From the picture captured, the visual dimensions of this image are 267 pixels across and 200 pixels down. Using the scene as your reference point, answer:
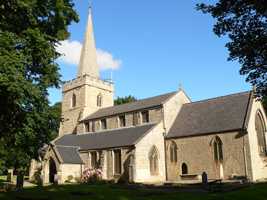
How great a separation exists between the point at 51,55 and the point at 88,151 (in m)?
24.7

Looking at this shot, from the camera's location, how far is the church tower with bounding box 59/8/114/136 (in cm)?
5562

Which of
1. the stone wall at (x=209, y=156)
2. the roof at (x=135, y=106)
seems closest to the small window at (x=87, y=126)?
the roof at (x=135, y=106)

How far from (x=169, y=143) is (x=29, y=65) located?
24.7 metres

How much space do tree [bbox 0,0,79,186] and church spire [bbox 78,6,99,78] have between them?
33499 millimetres

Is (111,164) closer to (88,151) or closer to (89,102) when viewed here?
(88,151)

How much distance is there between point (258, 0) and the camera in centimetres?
1608

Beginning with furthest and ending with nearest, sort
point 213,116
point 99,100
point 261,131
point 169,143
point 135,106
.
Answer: point 99,100
point 135,106
point 169,143
point 213,116
point 261,131

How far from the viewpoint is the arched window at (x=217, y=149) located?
37.6 meters

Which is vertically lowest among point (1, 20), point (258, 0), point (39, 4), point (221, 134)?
point (221, 134)

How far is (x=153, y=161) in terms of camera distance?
4159cm

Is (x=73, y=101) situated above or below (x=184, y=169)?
above

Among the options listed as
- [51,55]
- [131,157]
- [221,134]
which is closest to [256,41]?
[51,55]

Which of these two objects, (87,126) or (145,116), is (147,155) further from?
(87,126)

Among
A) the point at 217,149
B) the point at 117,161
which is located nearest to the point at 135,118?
the point at 117,161
